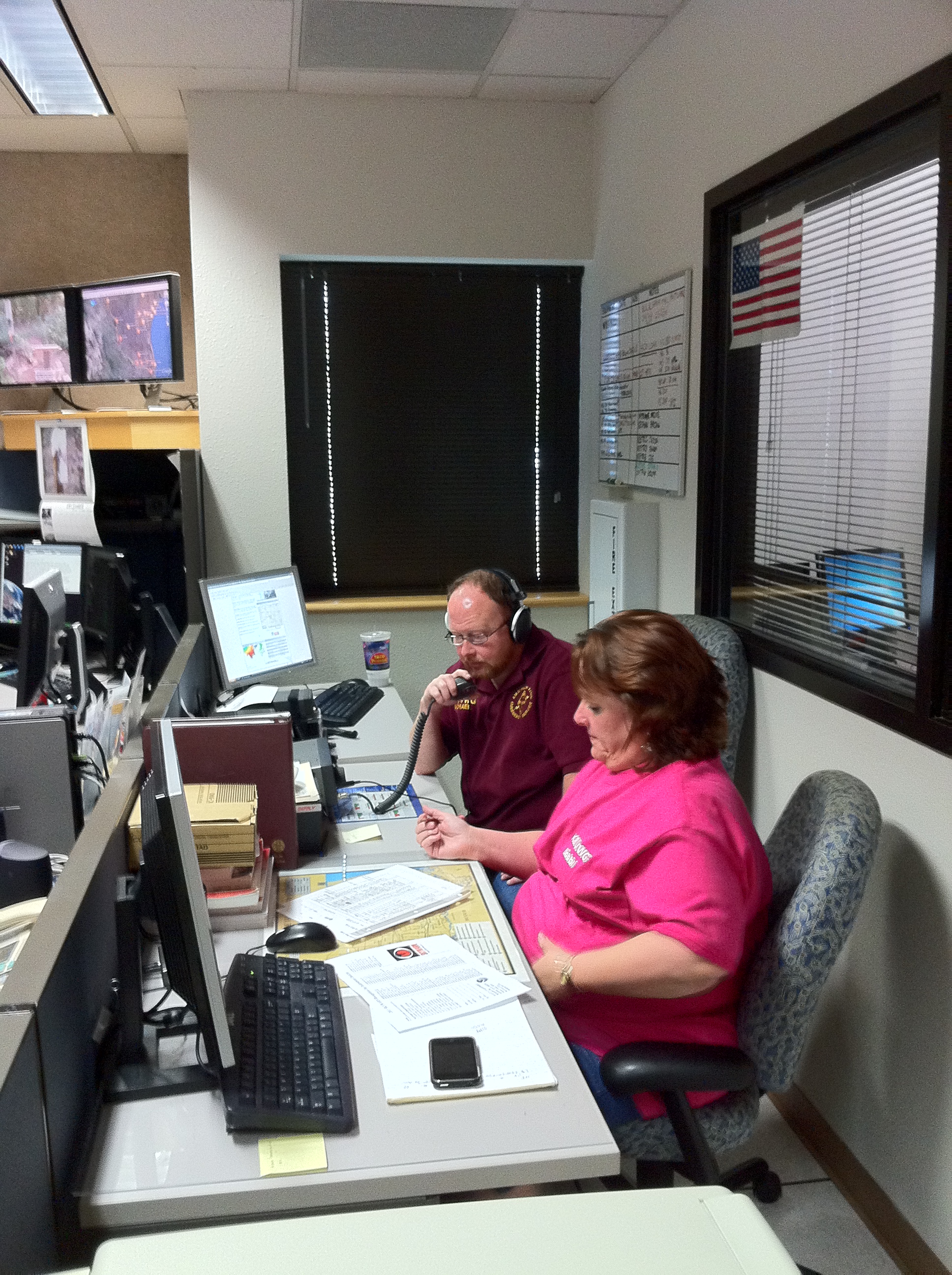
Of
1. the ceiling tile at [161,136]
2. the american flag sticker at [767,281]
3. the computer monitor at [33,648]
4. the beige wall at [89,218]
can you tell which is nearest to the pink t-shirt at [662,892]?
the american flag sticker at [767,281]

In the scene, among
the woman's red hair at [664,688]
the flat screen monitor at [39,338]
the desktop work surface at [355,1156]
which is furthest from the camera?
the flat screen monitor at [39,338]

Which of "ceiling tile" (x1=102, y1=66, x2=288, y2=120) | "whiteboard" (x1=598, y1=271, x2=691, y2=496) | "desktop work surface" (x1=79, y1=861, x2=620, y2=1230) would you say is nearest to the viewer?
"desktop work surface" (x1=79, y1=861, x2=620, y2=1230)

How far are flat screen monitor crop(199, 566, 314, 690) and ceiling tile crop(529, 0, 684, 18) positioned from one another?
1854mm

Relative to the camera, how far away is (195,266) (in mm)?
3727

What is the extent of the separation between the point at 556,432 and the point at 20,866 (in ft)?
9.30

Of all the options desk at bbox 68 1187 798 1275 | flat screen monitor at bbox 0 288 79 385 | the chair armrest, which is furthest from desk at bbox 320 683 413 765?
desk at bbox 68 1187 798 1275

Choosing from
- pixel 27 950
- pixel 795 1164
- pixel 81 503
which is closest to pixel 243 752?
pixel 27 950

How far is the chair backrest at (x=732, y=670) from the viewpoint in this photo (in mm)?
2680

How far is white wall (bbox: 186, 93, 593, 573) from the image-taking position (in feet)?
12.1

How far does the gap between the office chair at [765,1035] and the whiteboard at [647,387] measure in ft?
5.41

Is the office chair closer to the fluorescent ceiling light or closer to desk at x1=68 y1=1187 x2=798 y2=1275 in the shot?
desk at x1=68 y1=1187 x2=798 y2=1275

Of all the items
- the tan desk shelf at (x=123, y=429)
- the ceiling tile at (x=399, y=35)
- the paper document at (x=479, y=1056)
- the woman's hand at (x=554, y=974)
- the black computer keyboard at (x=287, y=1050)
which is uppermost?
the ceiling tile at (x=399, y=35)

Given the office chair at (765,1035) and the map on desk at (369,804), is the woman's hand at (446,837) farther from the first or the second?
the office chair at (765,1035)

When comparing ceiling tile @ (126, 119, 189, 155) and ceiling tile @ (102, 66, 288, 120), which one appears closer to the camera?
ceiling tile @ (102, 66, 288, 120)
